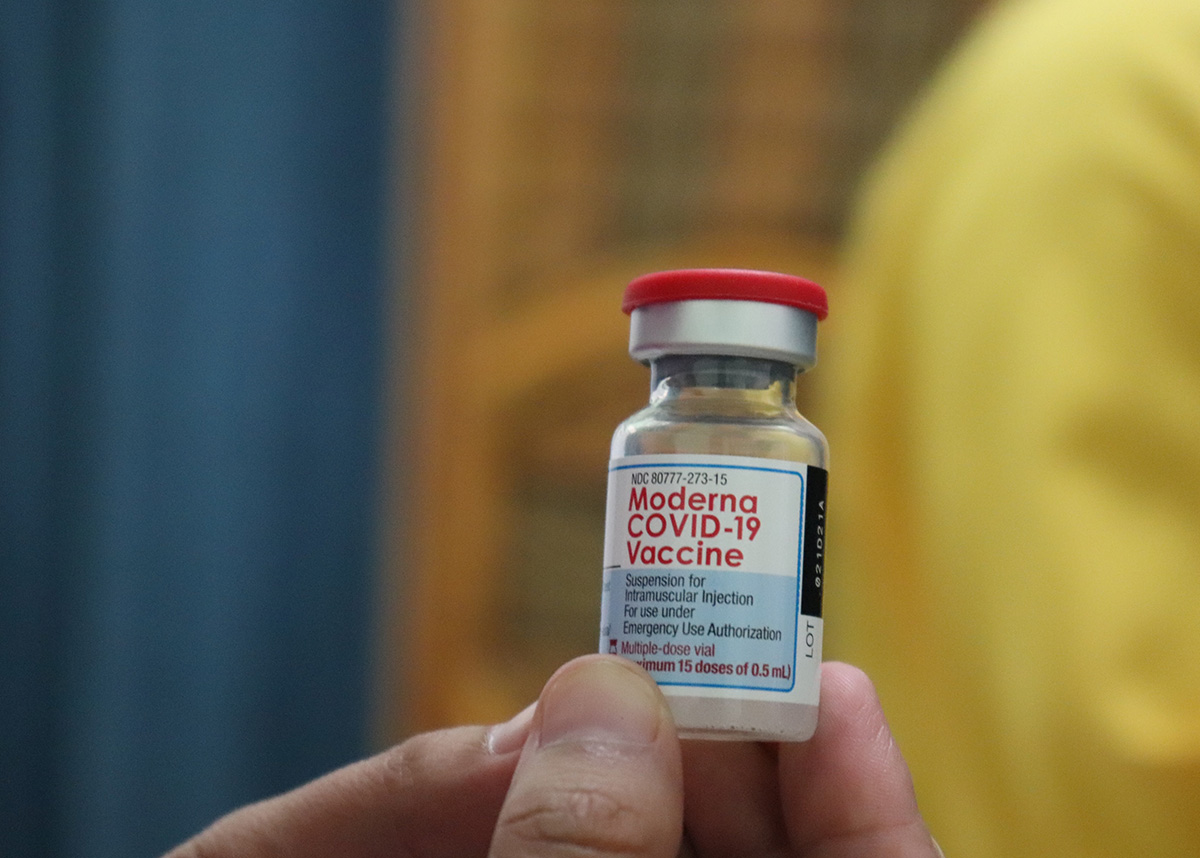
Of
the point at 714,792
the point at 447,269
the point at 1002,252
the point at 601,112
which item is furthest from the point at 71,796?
the point at 1002,252

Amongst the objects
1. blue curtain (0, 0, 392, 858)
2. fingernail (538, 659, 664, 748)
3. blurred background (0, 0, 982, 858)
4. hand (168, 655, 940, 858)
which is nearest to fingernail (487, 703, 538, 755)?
hand (168, 655, 940, 858)

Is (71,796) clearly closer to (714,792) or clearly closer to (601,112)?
(601,112)

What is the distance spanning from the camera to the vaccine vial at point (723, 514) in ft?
1.83

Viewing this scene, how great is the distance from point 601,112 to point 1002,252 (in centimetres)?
112

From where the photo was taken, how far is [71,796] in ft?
6.14

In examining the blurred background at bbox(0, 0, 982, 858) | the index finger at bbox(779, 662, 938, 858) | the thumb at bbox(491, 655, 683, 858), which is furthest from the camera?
the blurred background at bbox(0, 0, 982, 858)

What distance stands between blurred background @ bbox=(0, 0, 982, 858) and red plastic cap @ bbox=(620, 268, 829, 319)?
123cm

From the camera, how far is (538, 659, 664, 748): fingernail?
547 millimetres

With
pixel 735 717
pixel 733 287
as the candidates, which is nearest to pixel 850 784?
pixel 735 717

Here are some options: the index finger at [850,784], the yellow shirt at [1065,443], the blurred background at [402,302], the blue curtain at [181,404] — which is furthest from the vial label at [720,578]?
the blue curtain at [181,404]

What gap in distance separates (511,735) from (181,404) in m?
1.36

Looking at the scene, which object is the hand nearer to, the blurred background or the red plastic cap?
the red plastic cap

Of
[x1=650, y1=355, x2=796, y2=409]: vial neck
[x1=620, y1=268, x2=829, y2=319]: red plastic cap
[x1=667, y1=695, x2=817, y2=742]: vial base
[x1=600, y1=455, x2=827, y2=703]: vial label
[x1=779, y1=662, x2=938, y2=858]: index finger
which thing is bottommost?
[x1=779, y1=662, x2=938, y2=858]: index finger

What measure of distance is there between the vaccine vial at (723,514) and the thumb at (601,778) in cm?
2
